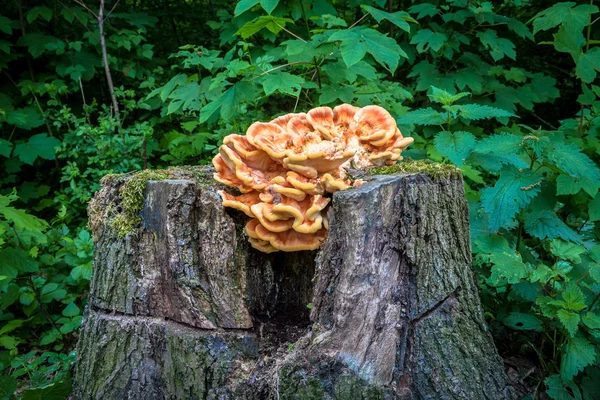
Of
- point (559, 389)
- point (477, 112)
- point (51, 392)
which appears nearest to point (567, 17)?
point (477, 112)

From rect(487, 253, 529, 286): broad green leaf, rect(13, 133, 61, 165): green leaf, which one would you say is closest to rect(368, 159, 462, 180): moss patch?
rect(487, 253, 529, 286): broad green leaf

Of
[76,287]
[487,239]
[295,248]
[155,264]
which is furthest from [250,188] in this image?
[76,287]

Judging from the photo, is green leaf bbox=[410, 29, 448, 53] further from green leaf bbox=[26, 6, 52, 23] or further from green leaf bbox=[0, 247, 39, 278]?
green leaf bbox=[26, 6, 52, 23]

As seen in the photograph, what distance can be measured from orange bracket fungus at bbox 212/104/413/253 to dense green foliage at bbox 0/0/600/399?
344 millimetres

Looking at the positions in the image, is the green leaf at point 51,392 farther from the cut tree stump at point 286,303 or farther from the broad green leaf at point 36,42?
the broad green leaf at point 36,42

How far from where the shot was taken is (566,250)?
260cm

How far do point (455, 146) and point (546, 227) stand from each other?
2.53ft

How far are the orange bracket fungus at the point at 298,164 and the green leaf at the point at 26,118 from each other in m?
4.61

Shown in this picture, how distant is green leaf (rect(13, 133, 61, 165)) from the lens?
5.96 m

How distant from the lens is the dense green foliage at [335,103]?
2.70 meters

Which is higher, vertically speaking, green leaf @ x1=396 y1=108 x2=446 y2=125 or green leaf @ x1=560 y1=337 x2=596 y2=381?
green leaf @ x1=396 y1=108 x2=446 y2=125

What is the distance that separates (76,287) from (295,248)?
314 cm

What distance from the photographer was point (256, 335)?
2.74 meters

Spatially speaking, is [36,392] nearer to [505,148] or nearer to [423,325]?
[423,325]
